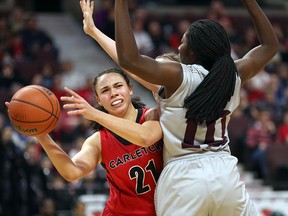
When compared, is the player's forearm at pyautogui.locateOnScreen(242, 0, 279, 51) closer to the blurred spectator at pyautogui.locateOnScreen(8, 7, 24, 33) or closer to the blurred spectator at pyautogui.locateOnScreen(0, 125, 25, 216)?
the blurred spectator at pyautogui.locateOnScreen(0, 125, 25, 216)

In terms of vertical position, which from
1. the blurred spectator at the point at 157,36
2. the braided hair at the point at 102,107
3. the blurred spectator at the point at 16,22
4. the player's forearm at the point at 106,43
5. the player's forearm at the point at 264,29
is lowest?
the blurred spectator at the point at 157,36

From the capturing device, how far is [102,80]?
4.80 meters

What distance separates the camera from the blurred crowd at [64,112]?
9.91 m

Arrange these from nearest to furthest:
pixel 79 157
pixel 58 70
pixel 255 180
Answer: pixel 79 157 < pixel 255 180 < pixel 58 70

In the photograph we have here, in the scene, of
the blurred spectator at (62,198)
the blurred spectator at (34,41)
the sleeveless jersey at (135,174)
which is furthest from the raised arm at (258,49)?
the blurred spectator at (34,41)

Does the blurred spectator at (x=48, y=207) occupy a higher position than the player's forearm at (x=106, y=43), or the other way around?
the player's forearm at (x=106, y=43)

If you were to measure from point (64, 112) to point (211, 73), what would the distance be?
7.91 metres

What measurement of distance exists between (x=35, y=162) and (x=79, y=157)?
5.47 metres

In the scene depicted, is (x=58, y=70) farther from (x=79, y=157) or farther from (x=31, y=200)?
(x=79, y=157)

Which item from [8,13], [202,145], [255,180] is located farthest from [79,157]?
Result: [8,13]

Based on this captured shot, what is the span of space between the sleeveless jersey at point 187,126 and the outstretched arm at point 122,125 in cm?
7

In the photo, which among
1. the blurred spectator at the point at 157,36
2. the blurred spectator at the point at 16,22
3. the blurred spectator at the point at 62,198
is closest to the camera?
the blurred spectator at the point at 62,198

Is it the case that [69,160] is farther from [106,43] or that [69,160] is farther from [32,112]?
[106,43]

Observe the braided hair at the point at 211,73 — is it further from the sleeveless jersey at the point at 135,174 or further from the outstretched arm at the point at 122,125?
the sleeveless jersey at the point at 135,174
